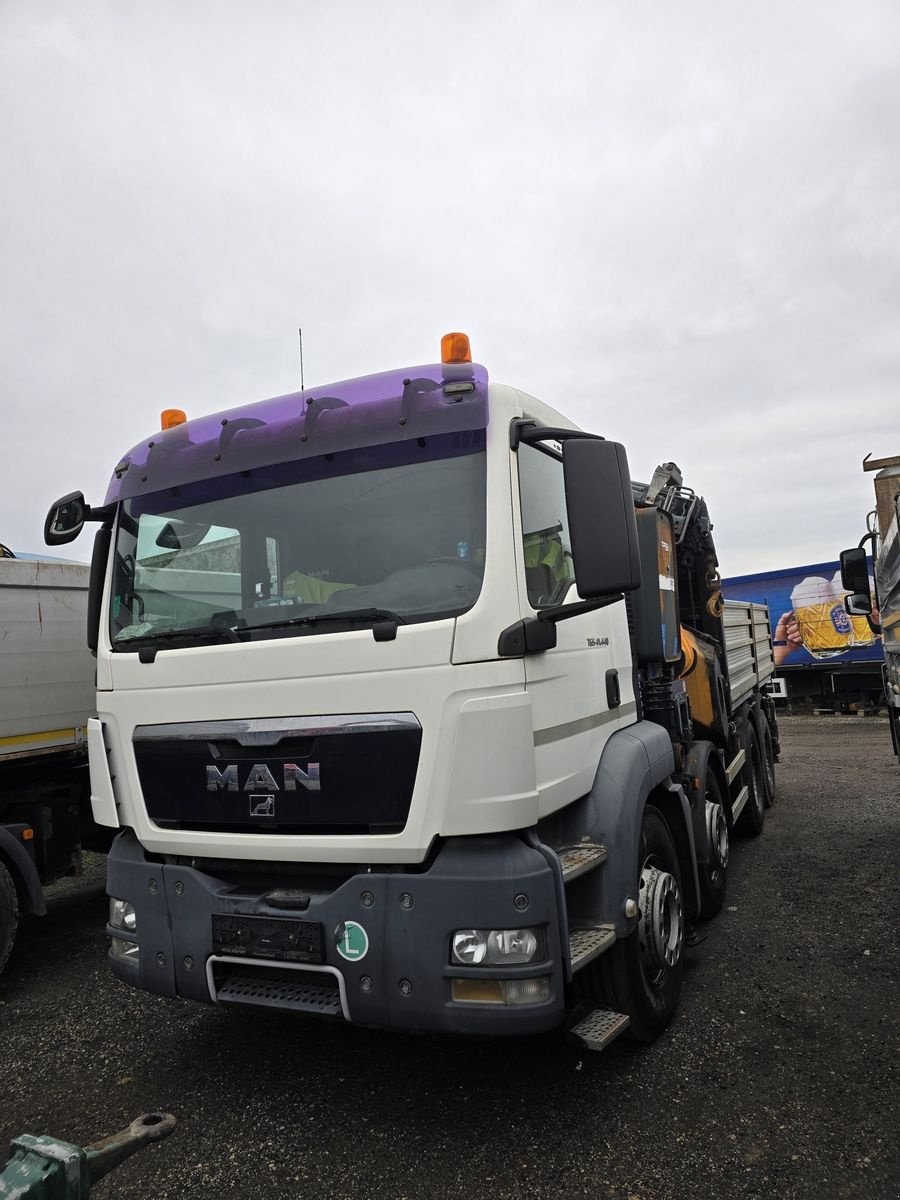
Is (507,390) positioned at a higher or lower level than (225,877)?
higher

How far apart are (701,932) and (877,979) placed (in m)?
1.03

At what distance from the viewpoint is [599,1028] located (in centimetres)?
289

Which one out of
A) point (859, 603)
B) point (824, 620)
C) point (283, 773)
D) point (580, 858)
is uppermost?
point (859, 603)

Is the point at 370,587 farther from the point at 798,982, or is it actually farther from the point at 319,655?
the point at 798,982

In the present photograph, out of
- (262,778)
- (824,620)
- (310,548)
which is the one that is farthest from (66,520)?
(824,620)

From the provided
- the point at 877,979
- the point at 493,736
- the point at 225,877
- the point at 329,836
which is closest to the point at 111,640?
the point at 225,877

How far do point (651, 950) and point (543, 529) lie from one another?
1755 millimetres

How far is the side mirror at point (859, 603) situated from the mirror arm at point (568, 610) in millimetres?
5054

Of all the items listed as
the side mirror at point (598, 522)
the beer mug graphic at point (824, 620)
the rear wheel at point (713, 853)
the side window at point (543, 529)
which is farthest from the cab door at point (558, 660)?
the beer mug graphic at point (824, 620)

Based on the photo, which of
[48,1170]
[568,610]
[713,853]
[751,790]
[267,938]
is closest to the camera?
[48,1170]

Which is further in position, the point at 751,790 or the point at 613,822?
the point at 751,790

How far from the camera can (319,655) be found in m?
2.72

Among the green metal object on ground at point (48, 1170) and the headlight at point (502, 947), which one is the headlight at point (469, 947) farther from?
the green metal object on ground at point (48, 1170)

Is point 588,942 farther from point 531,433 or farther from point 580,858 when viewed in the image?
point 531,433
